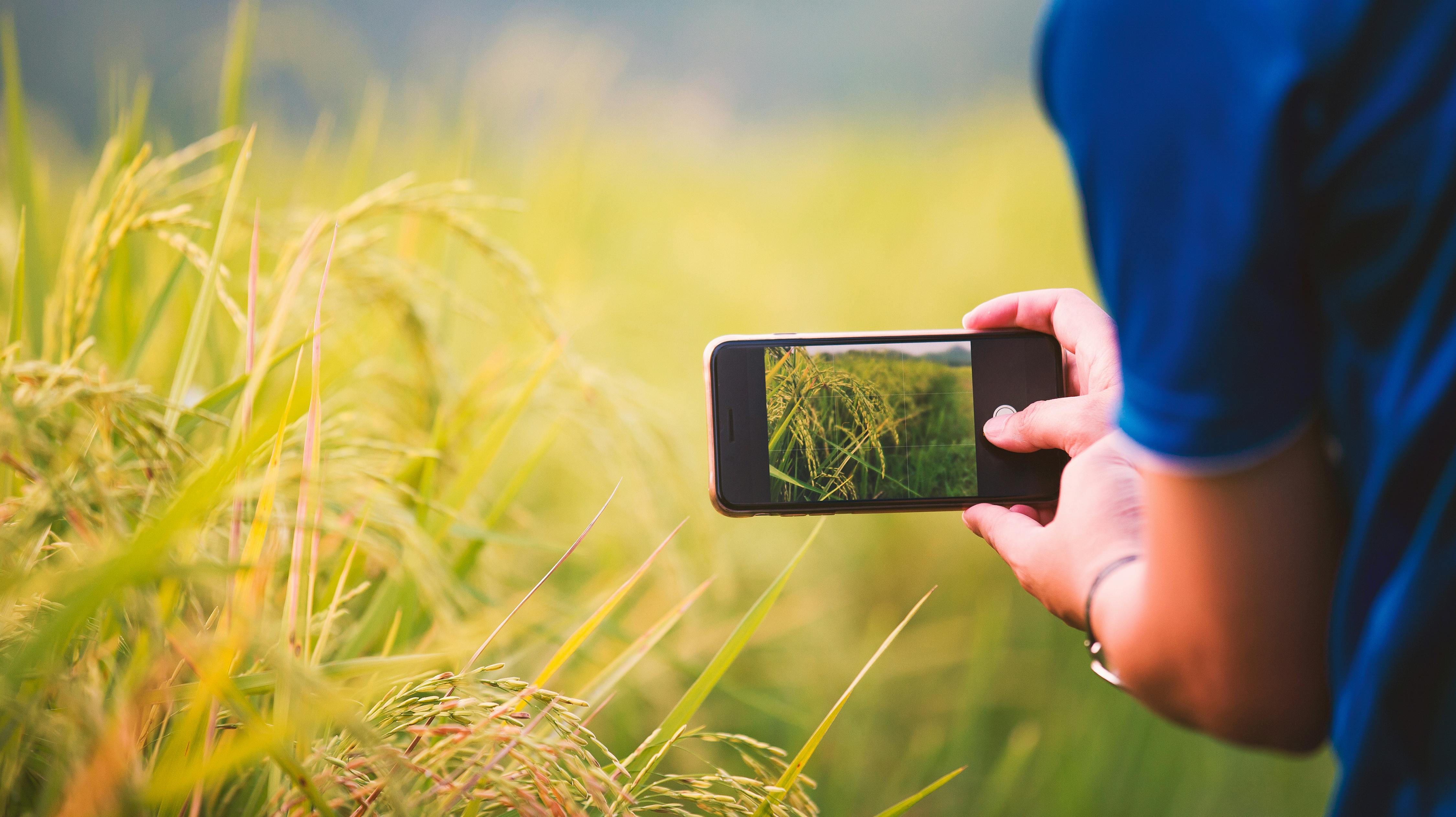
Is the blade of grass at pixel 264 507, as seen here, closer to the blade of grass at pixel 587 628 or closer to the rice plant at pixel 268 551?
the rice plant at pixel 268 551

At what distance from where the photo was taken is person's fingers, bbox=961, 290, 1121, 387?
44 centimetres

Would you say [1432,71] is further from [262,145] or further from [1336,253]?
[262,145]

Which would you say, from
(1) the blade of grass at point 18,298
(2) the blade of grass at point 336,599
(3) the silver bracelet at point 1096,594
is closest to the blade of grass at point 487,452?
(2) the blade of grass at point 336,599

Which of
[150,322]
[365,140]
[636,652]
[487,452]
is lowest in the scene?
[636,652]

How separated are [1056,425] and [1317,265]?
23 centimetres

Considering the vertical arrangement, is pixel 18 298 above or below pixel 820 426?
above

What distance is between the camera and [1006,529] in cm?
42

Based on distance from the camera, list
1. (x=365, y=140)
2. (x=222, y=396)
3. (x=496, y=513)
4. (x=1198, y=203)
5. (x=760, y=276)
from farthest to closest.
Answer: (x=760, y=276) → (x=365, y=140) → (x=496, y=513) → (x=222, y=396) → (x=1198, y=203)

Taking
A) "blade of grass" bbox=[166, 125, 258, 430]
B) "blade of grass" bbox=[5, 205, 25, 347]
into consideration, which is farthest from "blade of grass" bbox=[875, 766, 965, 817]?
"blade of grass" bbox=[5, 205, 25, 347]

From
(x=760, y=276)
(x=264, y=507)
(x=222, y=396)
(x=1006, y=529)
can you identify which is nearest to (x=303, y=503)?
(x=264, y=507)

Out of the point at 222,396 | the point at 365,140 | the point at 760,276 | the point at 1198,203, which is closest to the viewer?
the point at 1198,203

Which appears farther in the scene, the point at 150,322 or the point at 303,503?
the point at 150,322

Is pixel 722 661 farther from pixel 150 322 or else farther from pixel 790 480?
pixel 150 322

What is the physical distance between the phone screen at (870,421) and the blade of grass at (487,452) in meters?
0.16
